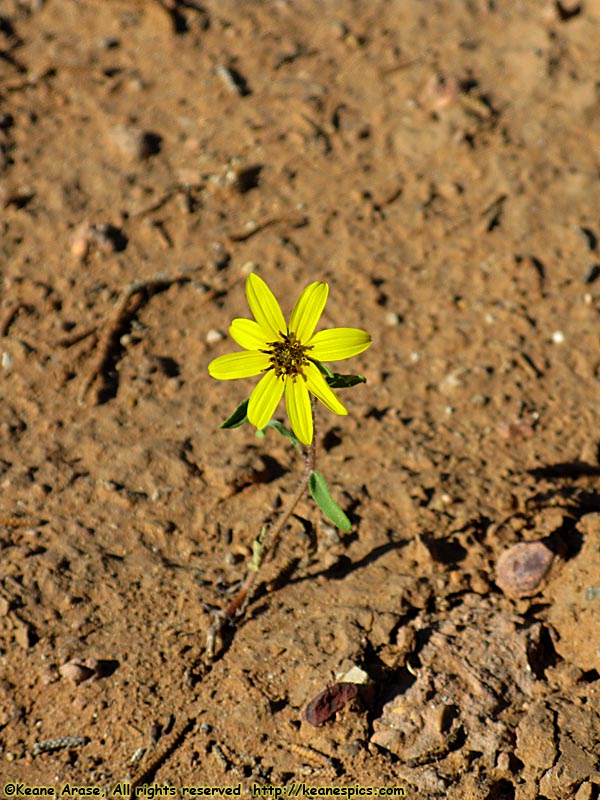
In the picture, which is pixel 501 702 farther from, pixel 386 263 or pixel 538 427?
pixel 386 263

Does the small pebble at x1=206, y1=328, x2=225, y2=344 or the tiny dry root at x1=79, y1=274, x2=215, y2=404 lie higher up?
→ the tiny dry root at x1=79, y1=274, x2=215, y2=404

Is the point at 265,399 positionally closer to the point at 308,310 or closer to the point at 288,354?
the point at 288,354

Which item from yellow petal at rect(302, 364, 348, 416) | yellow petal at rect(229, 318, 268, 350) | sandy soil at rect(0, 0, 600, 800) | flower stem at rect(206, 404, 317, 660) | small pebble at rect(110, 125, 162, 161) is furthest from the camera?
small pebble at rect(110, 125, 162, 161)

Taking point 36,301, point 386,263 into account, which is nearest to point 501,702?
point 386,263

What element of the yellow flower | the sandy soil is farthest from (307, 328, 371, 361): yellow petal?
the sandy soil

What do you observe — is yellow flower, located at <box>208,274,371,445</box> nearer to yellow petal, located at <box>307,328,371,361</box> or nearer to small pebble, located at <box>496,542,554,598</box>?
yellow petal, located at <box>307,328,371,361</box>

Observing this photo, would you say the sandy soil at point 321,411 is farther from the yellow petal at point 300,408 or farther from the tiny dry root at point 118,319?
the yellow petal at point 300,408

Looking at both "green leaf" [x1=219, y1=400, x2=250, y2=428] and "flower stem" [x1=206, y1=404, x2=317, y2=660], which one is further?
"flower stem" [x1=206, y1=404, x2=317, y2=660]
